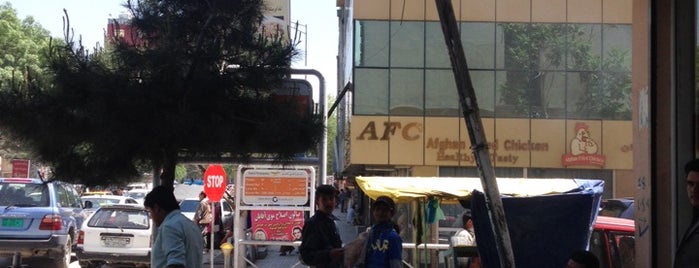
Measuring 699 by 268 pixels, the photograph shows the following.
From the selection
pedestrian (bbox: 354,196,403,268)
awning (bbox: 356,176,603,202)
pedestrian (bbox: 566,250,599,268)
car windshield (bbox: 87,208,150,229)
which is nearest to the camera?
pedestrian (bbox: 566,250,599,268)

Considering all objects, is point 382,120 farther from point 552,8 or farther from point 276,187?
point 276,187

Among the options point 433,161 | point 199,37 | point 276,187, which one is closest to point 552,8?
point 433,161

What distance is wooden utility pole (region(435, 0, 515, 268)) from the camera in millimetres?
4836

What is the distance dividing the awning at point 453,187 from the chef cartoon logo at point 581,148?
1918cm

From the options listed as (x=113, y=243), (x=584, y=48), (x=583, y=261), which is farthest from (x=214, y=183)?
(x=584, y=48)

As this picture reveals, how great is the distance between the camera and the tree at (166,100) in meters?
6.49

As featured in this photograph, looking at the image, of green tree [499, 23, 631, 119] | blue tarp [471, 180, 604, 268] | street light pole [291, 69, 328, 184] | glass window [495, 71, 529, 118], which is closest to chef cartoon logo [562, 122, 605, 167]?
green tree [499, 23, 631, 119]

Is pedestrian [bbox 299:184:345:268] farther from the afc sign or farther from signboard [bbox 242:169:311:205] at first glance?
the afc sign

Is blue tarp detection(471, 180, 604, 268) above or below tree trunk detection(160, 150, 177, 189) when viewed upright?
below

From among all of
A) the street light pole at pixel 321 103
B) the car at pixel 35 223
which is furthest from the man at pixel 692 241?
the car at pixel 35 223

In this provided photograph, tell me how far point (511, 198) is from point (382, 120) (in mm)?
20395

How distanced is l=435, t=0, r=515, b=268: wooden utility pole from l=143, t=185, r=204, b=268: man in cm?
202

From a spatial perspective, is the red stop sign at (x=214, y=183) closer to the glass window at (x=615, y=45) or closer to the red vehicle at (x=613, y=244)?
the red vehicle at (x=613, y=244)

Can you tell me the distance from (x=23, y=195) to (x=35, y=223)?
0.78 metres
